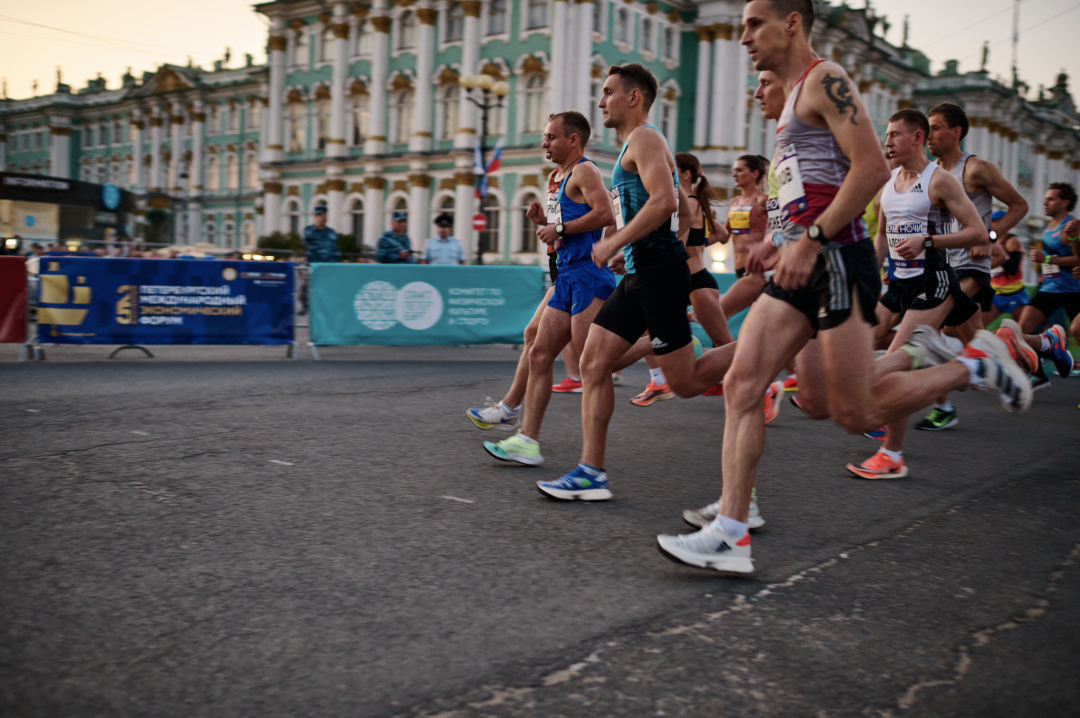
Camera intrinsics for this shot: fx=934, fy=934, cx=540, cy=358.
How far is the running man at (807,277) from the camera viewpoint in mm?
3176

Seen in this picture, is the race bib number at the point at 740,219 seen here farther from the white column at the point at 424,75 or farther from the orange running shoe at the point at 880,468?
the white column at the point at 424,75

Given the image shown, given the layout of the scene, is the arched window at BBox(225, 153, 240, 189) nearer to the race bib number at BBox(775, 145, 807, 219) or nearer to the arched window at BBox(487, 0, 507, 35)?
the arched window at BBox(487, 0, 507, 35)

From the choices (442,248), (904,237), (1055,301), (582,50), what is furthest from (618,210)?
(582,50)

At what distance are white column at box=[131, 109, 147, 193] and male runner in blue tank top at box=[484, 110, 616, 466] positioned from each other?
70.5 metres

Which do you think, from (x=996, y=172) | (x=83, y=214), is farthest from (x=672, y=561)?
(x=83, y=214)

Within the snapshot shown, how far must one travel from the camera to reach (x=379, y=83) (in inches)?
1741

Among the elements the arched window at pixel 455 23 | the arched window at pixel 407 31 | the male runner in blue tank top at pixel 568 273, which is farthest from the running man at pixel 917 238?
the arched window at pixel 407 31

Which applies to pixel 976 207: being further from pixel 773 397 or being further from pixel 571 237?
pixel 571 237

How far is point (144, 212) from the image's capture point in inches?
2586

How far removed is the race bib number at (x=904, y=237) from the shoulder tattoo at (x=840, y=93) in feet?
8.23

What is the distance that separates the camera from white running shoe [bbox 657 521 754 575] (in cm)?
320

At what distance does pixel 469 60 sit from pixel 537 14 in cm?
377

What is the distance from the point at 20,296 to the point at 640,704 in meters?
10.6

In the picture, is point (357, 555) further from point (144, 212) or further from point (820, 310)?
point (144, 212)
